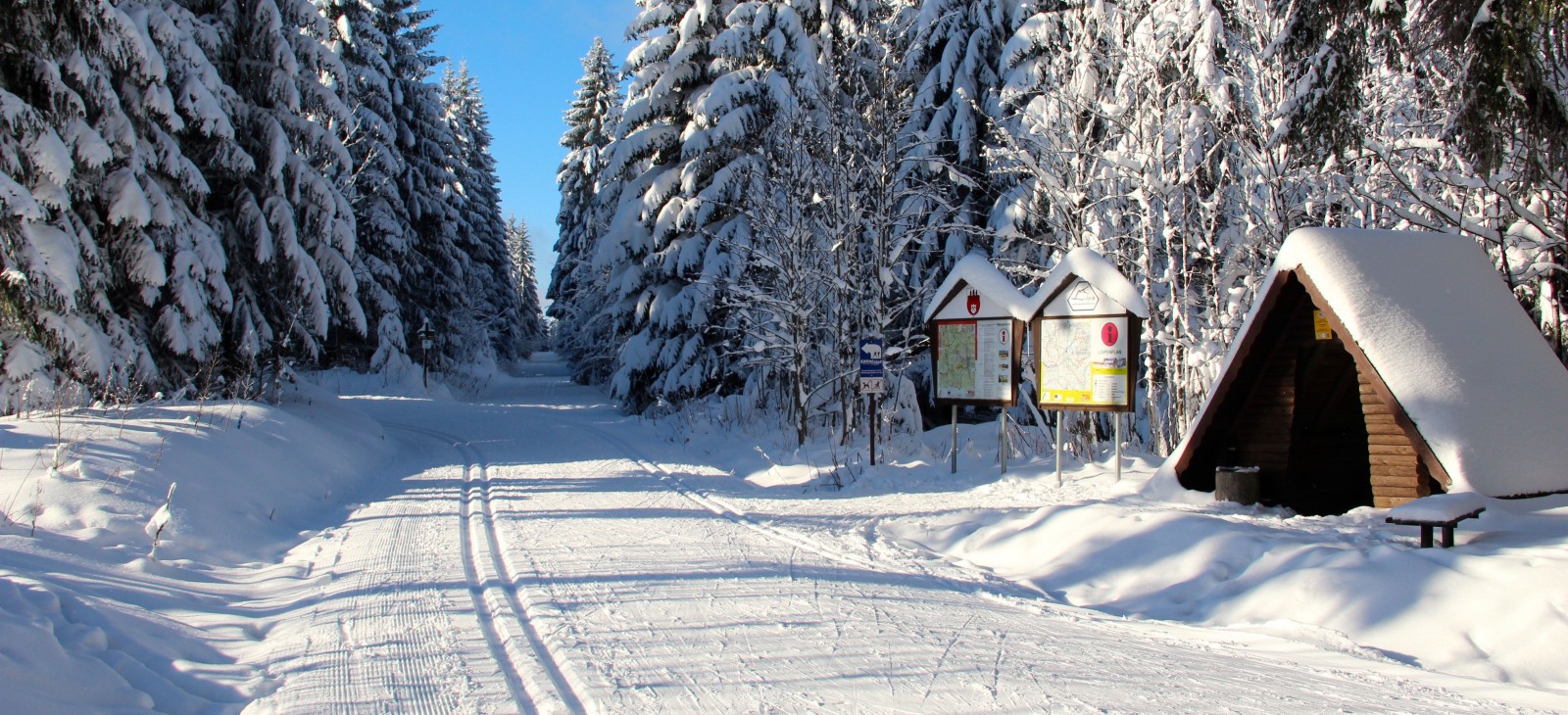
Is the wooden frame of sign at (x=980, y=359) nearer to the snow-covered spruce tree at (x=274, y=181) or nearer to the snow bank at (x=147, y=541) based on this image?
the snow bank at (x=147, y=541)

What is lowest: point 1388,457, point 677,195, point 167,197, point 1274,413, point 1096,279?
point 1388,457

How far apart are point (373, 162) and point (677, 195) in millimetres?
13343

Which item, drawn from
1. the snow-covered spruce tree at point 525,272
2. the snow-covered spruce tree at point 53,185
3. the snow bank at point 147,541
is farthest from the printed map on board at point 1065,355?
the snow-covered spruce tree at point 525,272

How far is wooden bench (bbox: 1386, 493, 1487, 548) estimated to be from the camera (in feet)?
20.5

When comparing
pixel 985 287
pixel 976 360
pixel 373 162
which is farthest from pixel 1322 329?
pixel 373 162

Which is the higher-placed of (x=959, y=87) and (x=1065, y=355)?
(x=959, y=87)

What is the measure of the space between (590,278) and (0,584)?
108 ft

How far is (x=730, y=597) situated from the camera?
21.6ft

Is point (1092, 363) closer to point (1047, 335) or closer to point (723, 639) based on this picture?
point (1047, 335)

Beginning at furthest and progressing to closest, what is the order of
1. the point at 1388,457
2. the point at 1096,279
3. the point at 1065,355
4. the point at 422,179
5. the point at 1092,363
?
the point at 422,179 → the point at 1065,355 → the point at 1092,363 → the point at 1096,279 → the point at 1388,457

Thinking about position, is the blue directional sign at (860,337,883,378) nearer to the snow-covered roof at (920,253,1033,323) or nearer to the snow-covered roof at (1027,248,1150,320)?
the snow-covered roof at (920,253,1033,323)

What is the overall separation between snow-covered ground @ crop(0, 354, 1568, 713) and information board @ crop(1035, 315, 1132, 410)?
0.98 metres

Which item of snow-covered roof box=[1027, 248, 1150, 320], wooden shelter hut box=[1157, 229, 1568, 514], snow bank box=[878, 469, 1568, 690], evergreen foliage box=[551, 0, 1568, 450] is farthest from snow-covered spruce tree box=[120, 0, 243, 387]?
wooden shelter hut box=[1157, 229, 1568, 514]

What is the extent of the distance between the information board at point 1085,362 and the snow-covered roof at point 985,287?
1.40ft
